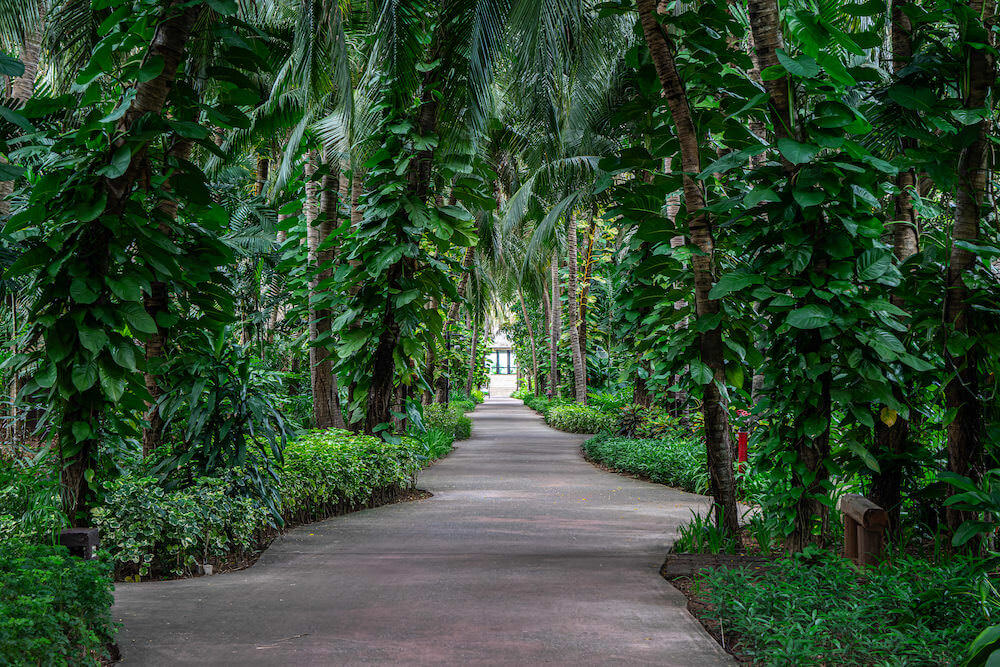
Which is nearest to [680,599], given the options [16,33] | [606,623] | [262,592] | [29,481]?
[606,623]

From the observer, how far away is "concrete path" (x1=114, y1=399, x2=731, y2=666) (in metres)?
4.20

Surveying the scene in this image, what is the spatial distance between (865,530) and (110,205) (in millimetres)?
5073

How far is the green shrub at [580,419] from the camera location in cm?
2225

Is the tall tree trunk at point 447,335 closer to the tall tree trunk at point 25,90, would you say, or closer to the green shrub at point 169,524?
the tall tree trunk at point 25,90

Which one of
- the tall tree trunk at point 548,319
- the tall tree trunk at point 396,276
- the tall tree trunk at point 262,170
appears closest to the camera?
the tall tree trunk at point 396,276

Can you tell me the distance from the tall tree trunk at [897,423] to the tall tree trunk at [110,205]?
4899mm

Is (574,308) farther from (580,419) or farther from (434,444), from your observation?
(434,444)

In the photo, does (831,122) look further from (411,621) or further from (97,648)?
(97,648)

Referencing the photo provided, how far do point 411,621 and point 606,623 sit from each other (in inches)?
45.2

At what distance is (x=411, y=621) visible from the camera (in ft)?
15.6

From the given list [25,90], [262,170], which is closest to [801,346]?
[25,90]

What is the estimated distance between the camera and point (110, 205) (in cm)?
504

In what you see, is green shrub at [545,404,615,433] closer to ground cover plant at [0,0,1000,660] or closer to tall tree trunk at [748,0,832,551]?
ground cover plant at [0,0,1000,660]

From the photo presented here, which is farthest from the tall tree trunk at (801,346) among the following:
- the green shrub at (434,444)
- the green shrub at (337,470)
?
the green shrub at (434,444)
